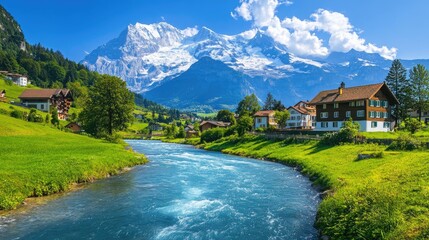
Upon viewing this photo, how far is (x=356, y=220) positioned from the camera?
1852cm

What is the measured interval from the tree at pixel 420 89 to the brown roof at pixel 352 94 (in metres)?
15.1

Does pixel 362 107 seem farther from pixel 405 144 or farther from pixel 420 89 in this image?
pixel 405 144

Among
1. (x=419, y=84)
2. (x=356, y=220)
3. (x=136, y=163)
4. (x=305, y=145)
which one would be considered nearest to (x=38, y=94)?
(x=136, y=163)

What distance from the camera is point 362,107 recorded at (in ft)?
279

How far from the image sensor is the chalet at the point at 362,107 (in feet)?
278

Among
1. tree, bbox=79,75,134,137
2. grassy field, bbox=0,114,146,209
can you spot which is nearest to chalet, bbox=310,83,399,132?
tree, bbox=79,75,134,137

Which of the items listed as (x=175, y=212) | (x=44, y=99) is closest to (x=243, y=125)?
(x=175, y=212)

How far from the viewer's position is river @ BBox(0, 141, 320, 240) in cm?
2094

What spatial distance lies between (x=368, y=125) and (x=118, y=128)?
6496 cm

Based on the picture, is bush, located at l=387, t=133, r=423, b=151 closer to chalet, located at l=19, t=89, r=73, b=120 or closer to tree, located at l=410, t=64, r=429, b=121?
tree, located at l=410, t=64, r=429, b=121

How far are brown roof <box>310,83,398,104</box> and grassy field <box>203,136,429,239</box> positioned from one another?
43154 millimetres

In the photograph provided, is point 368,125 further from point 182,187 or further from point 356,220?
point 356,220

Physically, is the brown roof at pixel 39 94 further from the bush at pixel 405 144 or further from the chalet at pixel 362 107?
the bush at pixel 405 144

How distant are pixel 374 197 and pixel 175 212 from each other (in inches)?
562
